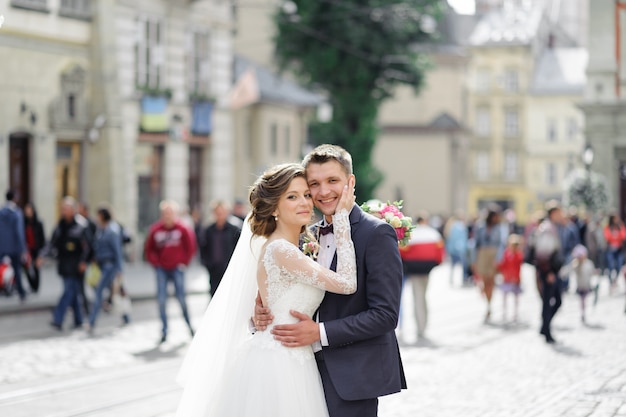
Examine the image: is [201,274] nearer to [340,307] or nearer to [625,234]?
[625,234]

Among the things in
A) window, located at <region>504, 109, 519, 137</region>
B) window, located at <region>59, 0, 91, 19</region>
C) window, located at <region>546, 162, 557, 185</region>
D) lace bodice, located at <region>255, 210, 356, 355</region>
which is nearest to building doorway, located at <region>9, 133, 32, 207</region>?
window, located at <region>59, 0, 91, 19</region>

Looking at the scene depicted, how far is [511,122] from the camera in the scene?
90875mm

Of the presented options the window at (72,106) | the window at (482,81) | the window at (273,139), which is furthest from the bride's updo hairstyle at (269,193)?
the window at (482,81)

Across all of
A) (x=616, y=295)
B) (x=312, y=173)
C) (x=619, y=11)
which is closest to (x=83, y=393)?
(x=312, y=173)

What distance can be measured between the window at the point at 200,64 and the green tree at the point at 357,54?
507 centimetres

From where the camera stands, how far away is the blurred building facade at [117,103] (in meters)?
30.9

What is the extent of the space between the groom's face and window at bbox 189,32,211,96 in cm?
3271

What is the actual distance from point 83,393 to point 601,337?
858 centimetres

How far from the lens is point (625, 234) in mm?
29766

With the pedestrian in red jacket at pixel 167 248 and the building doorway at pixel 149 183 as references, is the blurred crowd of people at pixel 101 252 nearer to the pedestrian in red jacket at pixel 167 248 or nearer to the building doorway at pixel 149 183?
the pedestrian in red jacket at pixel 167 248

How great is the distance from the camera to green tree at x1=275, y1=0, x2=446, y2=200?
44.5 m

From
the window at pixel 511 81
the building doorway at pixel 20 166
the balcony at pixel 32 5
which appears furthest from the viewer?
the window at pixel 511 81

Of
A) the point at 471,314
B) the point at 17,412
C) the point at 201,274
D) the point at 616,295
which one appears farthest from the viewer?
the point at 201,274

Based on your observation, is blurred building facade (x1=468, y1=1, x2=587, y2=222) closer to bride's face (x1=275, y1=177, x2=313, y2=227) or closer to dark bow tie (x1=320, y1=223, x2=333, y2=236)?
dark bow tie (x1=320, y1=223, x2=333, y2=236)
